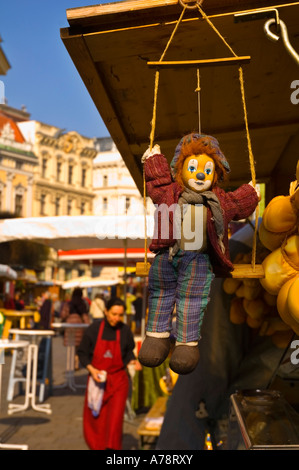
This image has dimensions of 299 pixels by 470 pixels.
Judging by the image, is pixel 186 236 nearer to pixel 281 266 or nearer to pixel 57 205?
pixel 281 266

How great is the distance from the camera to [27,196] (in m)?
46.6

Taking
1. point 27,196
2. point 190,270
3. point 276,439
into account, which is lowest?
point 276,439

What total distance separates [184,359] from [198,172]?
0.67 metres

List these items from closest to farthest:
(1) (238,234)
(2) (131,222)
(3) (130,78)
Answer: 1. (3) (130,78)
2. (1) (238,234)
3. (2) (131,222)

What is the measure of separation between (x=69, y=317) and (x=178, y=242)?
9623 millimetres

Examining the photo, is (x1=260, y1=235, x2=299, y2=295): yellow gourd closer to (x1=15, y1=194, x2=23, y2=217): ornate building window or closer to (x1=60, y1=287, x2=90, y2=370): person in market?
(x1=60, y1=287, x2=90, y2=370): person in market

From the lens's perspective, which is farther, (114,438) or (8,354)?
(8,354)

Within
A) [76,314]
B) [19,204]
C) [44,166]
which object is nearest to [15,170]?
[19,204]

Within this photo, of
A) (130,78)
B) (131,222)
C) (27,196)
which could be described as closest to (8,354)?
(131,222)

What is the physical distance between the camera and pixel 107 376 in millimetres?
5438

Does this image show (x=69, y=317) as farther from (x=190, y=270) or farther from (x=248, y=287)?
(x=190, y=270)

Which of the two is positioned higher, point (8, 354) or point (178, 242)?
point (178, 242)

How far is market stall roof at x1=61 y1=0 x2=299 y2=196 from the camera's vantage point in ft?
6.58

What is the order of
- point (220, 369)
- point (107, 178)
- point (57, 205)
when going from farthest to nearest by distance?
point (107, 178), point (57, 205), point (220, 369)
